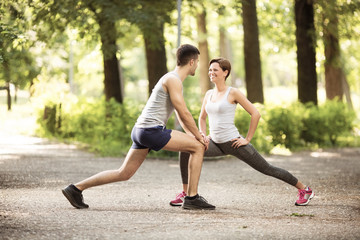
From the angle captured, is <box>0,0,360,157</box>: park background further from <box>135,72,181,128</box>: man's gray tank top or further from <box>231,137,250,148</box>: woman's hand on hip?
<box>231,137,250,148</box>: woman's hand on hip

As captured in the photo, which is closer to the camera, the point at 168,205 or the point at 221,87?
the point at 221,87

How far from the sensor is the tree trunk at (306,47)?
→ 65.1ft

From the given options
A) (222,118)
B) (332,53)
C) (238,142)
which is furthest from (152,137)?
(332,53)

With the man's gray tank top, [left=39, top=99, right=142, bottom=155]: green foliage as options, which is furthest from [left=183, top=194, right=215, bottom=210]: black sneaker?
[left=39, top=99, right=142, bottom=155]: green foliage

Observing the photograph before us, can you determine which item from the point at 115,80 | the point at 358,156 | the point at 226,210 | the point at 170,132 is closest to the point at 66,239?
the point at 170,132

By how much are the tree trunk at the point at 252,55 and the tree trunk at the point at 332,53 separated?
2.18 meters

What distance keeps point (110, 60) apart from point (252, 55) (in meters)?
4.18

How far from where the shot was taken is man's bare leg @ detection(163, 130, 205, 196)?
7.27m

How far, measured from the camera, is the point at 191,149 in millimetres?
7418

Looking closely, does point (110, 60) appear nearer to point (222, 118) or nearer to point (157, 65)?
point (157, 65)

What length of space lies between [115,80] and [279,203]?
1172cm

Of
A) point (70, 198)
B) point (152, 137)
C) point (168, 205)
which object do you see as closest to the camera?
point (152, 137)

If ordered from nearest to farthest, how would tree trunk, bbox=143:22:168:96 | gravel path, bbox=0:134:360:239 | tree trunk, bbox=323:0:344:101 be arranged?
1. gravel path, bbox=0:134:360:239
2. tree trunk, bbox=143:22:168:96
3. tree trunk, bbox=323:0:344:101

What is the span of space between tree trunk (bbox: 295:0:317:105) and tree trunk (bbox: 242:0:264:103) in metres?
1.44
